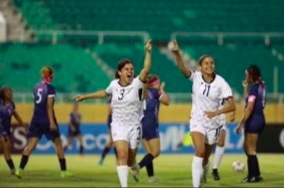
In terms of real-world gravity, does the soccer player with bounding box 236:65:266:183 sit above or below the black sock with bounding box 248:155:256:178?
above

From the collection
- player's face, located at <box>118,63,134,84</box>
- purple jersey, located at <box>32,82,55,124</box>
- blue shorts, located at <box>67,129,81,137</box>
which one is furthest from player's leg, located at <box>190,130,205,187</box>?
blue shorts, located at <box>67,129,81,137</box>

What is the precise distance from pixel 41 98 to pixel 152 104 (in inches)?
94.8

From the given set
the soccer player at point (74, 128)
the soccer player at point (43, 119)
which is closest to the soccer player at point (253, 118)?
the soccer player at point (43, 119)

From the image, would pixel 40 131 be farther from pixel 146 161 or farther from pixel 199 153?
pixel 199 153

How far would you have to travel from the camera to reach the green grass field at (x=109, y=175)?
16.9 m

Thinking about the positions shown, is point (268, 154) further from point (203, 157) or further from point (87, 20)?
point (203, 157)

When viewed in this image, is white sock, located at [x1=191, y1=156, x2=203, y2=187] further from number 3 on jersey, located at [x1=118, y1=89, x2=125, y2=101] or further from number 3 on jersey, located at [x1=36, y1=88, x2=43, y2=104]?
number 3 on jersey, located at [x1=36, y1=88, x2=43, y2=104]

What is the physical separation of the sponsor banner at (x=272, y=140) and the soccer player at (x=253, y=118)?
1409 cm

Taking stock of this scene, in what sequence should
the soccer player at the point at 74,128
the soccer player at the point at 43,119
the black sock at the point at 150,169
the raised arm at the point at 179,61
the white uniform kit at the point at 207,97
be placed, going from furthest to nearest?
the soccer player at the point at 74,128, the soccer player at the point at 43,119, the black sock at the point at 150,169, the white uniform kit at the point at 207,97, the raised arm at the point at 179,61

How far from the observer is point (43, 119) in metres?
19.0

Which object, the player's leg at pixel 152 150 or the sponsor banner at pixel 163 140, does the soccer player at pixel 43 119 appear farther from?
the sponsor banner at pixel 163 140

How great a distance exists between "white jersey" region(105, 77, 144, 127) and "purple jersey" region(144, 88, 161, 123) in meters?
3.90

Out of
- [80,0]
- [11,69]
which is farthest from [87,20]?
[11,69]

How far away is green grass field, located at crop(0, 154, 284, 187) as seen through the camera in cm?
1688
